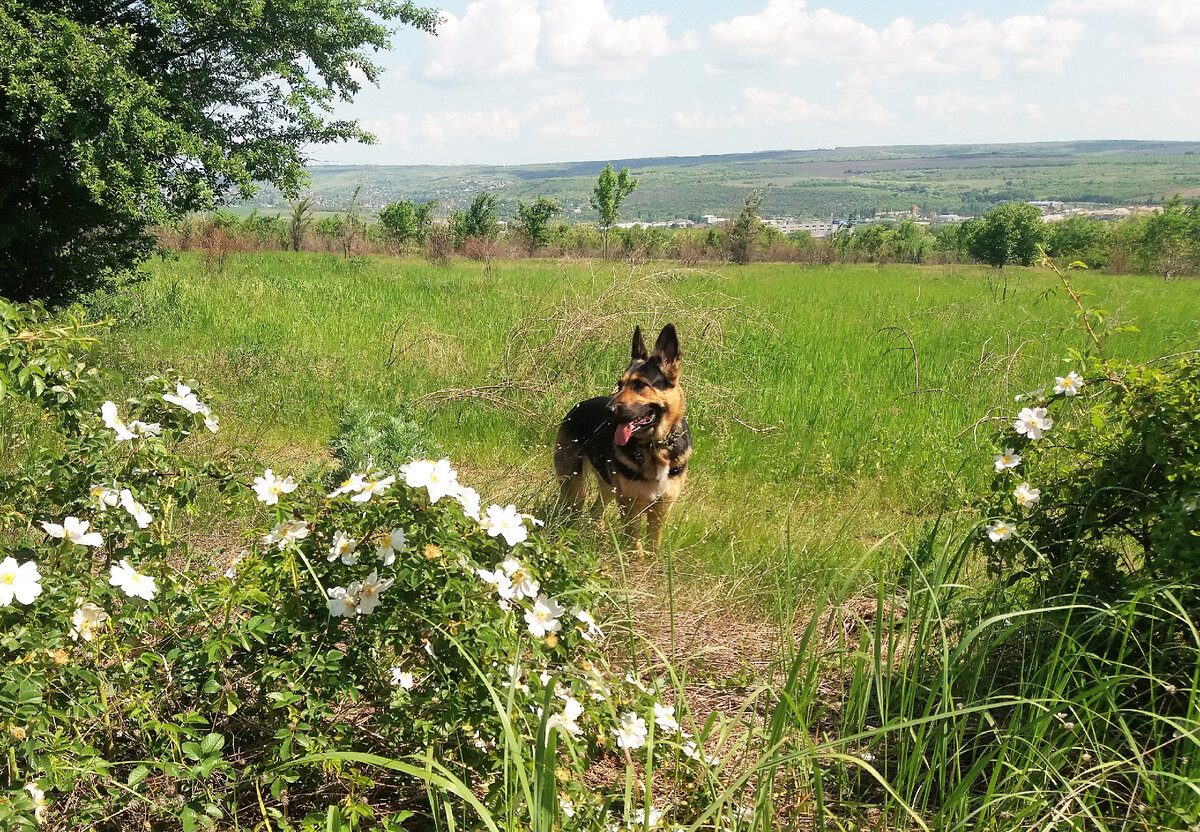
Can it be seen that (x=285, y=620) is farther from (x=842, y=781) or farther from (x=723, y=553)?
(x=723, y=553)

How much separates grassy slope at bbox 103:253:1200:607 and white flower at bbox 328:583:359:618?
188 centimetres

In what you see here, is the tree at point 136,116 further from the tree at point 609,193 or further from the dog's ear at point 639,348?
the tree at point 609,193

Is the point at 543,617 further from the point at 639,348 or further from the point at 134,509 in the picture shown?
the point at 639,348

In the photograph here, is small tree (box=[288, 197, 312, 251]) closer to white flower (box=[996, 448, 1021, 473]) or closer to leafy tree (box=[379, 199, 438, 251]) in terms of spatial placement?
leafy tree (box=[379, 199, 438, 251])

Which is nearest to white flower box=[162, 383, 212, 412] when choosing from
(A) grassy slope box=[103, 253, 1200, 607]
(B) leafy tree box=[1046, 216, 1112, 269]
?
(A) grassy slope box=[103, 253, 1200, 607]

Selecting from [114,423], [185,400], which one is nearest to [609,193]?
[185,400]

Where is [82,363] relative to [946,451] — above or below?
above

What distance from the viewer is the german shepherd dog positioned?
16.7 ft

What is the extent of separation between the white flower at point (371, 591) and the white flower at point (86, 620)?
0.69 metres

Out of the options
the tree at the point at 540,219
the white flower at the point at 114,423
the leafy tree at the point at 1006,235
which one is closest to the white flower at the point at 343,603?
the white flower at the point at 114,423

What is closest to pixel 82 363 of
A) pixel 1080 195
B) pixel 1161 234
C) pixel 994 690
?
pixel 994 690

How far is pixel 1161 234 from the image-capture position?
4656cm

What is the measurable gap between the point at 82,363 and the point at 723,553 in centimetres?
356

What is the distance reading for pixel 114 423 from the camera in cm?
224
